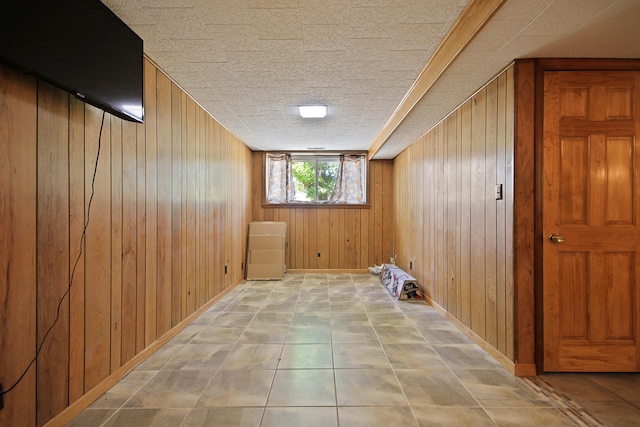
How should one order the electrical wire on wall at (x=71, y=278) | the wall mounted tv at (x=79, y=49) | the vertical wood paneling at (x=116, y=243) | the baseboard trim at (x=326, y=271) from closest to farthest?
the wall mounted tv at (x=79, y=49) < the electrical wire on wall at (x=71, y=278) < the vertical wood paneling at (x=116, y=243) < the baseboard trim at (x=326, y=271)

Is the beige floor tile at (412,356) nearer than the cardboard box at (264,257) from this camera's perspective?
Yes

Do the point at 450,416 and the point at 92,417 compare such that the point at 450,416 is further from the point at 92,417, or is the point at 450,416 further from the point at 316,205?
the point at 316,205

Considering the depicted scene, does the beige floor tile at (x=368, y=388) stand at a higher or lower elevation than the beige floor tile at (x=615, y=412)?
lower

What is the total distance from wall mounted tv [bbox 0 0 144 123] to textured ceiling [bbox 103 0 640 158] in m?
0.21

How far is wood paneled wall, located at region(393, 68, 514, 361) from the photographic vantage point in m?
2.09

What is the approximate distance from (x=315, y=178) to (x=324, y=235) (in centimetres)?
113

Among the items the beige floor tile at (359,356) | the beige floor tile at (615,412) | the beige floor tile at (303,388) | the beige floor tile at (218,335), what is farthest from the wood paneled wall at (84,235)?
the beige floor tile at (615,412)

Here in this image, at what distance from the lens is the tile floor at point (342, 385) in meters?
1.56

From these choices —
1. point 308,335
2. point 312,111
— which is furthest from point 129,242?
point 312,111

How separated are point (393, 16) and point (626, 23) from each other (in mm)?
1237

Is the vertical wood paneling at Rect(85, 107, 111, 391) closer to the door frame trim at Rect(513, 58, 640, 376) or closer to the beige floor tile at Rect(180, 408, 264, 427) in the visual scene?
the beige floor tile at Rect(180, 408, 264, 427)

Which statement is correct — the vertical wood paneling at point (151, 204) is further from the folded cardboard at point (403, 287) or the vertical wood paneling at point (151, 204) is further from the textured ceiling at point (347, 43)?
the folded cardboard at point (403, 287)

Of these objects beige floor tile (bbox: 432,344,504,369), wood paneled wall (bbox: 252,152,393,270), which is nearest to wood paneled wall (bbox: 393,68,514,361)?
beige floor tile (bbox: 432,344,504,369)

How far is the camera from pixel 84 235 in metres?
1.63
